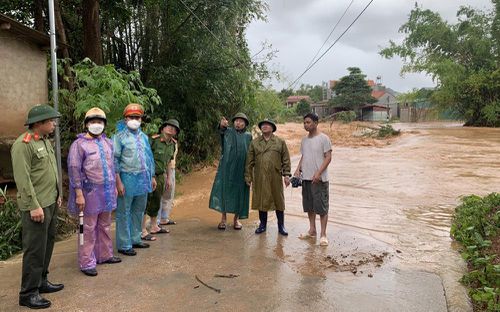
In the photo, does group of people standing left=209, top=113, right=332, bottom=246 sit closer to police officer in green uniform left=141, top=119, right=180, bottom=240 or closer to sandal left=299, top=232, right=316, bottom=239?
sandal left=299, top=232, right=316, bottom=239

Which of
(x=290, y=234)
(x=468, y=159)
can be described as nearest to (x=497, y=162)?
(x=468, y=159)

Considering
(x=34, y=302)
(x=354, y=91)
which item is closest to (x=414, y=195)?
(x=34, y=302)

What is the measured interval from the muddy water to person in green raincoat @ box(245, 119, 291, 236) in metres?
1.60

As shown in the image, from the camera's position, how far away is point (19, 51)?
21.8ft

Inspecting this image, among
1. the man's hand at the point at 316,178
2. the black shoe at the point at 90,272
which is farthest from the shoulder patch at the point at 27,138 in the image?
the man's hand at the point at 316,178

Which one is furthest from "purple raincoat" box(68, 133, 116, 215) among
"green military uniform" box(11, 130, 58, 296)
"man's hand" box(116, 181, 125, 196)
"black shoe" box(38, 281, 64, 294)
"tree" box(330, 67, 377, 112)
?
"tree" box(330, 67, 377, 112)

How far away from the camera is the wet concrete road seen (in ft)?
12.0

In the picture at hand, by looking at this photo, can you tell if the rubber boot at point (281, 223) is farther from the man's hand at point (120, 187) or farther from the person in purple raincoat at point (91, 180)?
the person in purple raincoat at point (91, 180)

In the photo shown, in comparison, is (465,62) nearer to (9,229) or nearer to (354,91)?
(354,91)

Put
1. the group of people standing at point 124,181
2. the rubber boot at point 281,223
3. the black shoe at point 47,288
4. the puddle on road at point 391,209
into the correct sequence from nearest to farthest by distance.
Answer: the group of people standing at point 124,181 → the black shoe at point 47,288 → the puddle on road at point 391,209 → the rubber boot at point 281,223

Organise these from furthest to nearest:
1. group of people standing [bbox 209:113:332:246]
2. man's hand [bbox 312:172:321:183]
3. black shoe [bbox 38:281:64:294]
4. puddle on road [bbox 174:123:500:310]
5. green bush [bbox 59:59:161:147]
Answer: green bush [bbox 59:59:161:147] → group of people standing [bbox 209:113:332:246] → man's hand [bbox 312:172:321:183] → puddle on road [bbox 174:123:500:310] → black shoe [bbox 38:281:64:294]

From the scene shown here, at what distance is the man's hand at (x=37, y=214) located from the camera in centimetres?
341

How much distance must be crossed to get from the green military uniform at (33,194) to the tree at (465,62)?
33178mm

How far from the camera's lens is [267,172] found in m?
5.74
